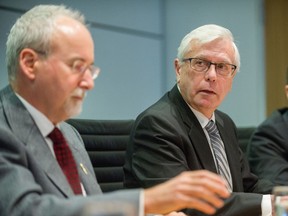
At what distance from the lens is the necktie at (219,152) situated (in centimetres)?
255

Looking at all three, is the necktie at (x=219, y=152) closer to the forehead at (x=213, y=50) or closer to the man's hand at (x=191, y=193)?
the forehead at (x=213, y=50)

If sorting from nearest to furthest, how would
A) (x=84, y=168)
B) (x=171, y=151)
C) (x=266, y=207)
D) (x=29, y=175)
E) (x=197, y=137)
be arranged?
(x=29, y=175)
(x=84, y=168)
(x=266, y=207)
(x=171, y=151)
(x=197, y=137)

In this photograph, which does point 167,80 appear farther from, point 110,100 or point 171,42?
point 110,100

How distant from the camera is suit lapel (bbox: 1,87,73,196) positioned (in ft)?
5.24

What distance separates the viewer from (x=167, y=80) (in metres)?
5.58

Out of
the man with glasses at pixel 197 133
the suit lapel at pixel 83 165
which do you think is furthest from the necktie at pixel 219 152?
the suit lapel at pixel 83 165

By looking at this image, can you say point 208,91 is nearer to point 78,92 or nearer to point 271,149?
point 271,149

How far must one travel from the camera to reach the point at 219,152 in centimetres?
259

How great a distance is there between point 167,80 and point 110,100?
2.51 feet

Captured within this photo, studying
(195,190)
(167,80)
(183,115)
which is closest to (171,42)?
(167,80)

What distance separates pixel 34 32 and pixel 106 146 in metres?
1.26

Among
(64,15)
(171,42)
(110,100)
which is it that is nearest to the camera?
(64,15)

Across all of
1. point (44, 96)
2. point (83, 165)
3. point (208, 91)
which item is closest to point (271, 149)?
point (208, 91)

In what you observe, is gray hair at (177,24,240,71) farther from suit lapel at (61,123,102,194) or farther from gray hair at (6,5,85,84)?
gray hair at (6,5,85,84)
